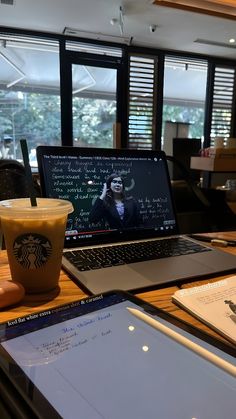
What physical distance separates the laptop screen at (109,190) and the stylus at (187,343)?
362 millimetres

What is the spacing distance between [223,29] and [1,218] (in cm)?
407

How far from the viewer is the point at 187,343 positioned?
1.37 ft

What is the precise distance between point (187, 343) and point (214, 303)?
152 mm

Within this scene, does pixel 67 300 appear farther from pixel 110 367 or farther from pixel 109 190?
pixel 109 190

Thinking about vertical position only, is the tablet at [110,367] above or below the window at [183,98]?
below

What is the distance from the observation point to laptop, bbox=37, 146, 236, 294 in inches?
27.5

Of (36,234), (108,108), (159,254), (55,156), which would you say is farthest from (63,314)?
(108,108)

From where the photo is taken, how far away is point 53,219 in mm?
570

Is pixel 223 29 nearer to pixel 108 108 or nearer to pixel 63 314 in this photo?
pixel 108 108

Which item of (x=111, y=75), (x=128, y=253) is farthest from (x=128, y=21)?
(x=128, y=253)

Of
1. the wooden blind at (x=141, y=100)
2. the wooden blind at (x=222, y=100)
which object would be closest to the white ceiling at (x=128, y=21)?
the wooden blind at (x=141, y=100)

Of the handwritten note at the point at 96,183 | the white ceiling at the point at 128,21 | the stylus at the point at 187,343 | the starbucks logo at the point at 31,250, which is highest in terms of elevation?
the white ceiling at the point at 128,21

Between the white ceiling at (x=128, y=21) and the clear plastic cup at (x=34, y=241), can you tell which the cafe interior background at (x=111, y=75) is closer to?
the white ceiling at (x=128, y=21)

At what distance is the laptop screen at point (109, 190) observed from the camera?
32.4 inches
